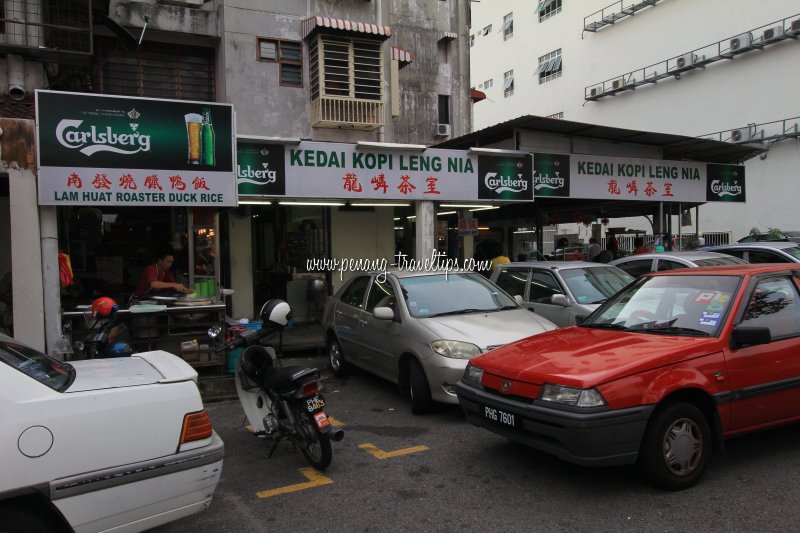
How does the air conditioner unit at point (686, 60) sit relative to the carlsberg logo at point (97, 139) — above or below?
above

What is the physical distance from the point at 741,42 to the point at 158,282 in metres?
25.0

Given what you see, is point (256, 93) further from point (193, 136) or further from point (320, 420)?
point (320, 420)

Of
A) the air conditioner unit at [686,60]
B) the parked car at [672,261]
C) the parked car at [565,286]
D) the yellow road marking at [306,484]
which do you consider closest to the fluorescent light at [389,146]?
the parked car at [565,286]

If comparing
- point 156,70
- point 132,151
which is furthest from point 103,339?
point 156,70

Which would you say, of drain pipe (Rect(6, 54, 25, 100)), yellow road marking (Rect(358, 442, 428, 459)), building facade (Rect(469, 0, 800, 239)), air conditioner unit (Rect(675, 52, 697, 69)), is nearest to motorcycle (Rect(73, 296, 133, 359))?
yellow road marking (Rect(358, 442, 428, 459))

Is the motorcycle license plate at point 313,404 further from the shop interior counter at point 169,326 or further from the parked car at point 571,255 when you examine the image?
the parked car at point 571,255

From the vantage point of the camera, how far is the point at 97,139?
703 centimetres

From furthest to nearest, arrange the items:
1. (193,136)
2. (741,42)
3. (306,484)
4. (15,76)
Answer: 1. (741,42)
2. (15,76)
3. (193,136)
4. (306,484)

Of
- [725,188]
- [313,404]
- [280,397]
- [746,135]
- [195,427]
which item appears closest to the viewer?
[195,427]

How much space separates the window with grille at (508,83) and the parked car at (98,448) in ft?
126

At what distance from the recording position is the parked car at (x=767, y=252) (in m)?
10.4

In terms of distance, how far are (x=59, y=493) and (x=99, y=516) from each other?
0.78 ft

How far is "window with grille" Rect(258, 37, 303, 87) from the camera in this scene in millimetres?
12922

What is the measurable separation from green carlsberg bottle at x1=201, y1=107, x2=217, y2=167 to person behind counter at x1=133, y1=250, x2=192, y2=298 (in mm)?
1727
